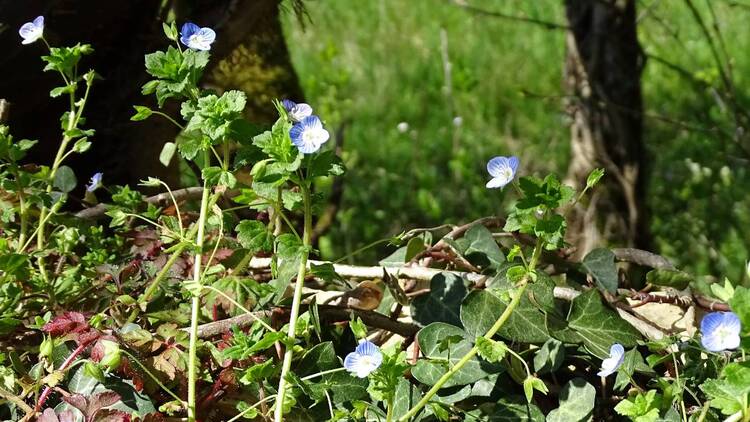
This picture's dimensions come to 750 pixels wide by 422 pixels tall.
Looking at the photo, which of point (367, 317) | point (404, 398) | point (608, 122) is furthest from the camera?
point (608, 122)

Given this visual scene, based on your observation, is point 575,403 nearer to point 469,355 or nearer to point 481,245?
point 469,355

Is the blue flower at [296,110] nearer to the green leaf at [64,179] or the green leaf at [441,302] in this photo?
the green leaf at [441,302]

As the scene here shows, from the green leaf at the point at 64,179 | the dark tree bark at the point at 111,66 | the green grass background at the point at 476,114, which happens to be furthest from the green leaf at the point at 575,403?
the green grass background at the point at 476,114

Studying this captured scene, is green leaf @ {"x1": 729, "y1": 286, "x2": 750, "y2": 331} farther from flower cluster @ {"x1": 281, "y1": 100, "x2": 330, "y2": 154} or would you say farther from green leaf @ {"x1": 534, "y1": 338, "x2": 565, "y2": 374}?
flower cluster @ {"x1": 281, "y1": 100, "x2": 330, "y2": 154}

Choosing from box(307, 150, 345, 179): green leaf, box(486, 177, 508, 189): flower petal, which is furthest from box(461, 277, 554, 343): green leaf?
box(307, 150, 345, 179): green leaf

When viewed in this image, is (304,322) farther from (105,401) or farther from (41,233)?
(41,233)

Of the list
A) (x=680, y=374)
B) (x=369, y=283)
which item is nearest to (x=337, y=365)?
(x=369, y=283)

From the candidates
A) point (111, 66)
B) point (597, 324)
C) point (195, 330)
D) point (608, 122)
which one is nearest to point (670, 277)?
point (597, 324)
